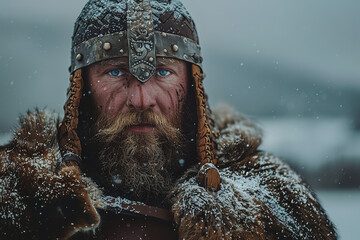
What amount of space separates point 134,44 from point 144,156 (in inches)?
21.3

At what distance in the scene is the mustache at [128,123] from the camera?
1.81m

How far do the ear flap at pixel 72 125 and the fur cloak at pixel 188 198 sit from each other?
7 centimetres

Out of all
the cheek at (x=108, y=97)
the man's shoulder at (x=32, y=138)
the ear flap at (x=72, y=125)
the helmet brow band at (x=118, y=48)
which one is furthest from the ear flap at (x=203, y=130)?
the man's shoulder at (x=32, y=138)

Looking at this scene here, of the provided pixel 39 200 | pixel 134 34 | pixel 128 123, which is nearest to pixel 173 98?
pixel 128 123

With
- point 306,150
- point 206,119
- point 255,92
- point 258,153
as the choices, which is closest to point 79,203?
point 206,119

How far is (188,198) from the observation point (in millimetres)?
1588

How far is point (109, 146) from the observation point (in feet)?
6.23

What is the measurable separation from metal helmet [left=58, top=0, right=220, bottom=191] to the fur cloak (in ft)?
0.39

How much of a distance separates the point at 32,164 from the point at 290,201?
1.13 meters

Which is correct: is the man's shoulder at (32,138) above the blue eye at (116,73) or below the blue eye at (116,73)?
below

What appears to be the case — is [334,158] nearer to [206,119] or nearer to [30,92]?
[30,92]

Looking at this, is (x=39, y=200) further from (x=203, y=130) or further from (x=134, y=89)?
(x=203, y=130)

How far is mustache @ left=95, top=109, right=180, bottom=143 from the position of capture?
71.4 inches

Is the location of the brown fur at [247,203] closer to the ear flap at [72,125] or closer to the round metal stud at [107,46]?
the ear flap at [72,125]
